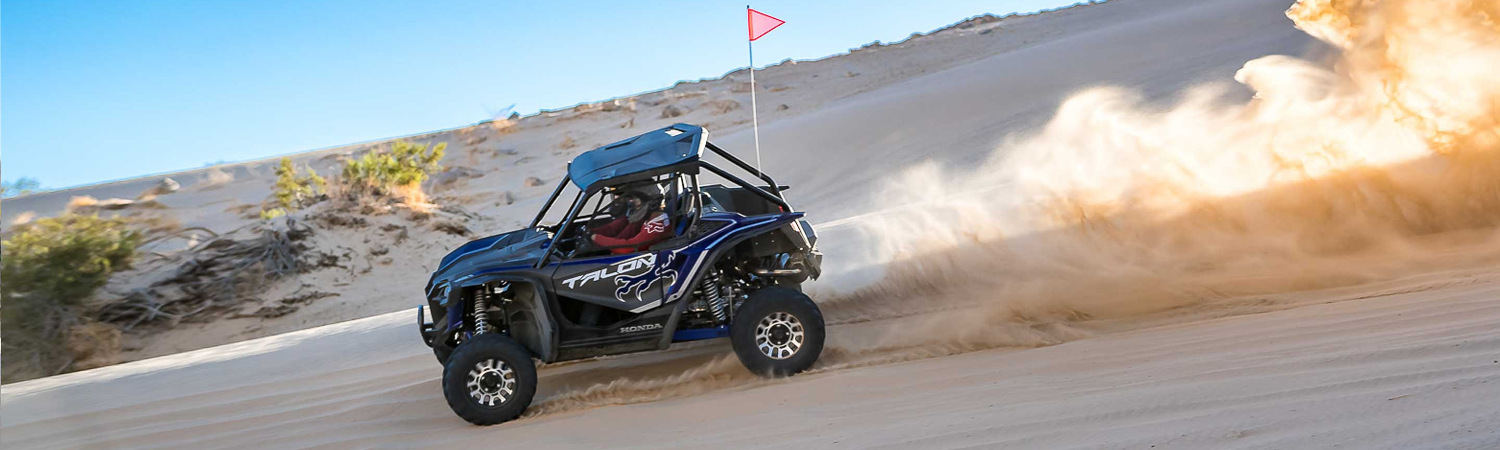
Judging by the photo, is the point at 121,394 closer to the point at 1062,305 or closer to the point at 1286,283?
the point at 1062,305

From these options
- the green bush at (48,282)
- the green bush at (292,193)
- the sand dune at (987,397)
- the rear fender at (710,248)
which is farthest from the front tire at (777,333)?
the green bush at (292,193)

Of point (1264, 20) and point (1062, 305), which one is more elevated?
point (1264, 20)

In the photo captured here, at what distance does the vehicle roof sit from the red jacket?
35 centimetres

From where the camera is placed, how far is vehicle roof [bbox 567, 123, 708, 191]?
20.5 ft

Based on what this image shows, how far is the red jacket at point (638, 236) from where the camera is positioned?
6.41 m

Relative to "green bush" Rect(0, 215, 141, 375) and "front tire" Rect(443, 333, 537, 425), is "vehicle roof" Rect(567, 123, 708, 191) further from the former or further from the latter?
"green bush" Rect(0, 215, 141, 375)

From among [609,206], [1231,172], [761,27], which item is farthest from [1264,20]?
[609,206]

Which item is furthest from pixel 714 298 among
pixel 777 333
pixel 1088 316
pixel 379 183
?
pixel 379 183

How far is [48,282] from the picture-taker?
14.3 metres

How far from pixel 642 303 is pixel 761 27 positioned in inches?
188

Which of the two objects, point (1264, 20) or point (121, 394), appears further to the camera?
point (1264, 20)

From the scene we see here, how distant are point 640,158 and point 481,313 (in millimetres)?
1471

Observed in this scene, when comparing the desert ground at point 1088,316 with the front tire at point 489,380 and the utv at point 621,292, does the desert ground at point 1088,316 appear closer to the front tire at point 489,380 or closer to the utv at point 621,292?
the front tire at point 489,380

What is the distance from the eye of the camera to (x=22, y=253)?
14.4 meters
